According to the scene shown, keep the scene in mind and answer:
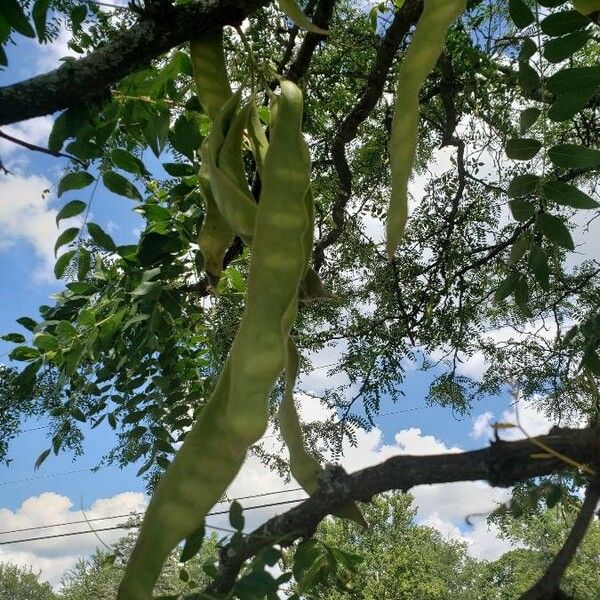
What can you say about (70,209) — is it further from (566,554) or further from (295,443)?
(566,554)

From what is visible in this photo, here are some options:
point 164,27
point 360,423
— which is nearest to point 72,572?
point 360,423

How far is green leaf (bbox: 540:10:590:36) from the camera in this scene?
1.46 meters

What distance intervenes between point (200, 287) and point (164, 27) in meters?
1.29

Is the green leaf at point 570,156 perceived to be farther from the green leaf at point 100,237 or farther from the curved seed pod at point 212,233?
the green leaf at point 100,237

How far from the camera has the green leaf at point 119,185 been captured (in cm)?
156

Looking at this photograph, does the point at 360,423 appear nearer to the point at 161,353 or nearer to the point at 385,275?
the point at 385,275

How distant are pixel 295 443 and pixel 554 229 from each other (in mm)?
1014

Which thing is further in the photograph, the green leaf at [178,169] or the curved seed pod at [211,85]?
the green leaf at [178,169]

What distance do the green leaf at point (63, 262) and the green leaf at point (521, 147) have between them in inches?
40.7

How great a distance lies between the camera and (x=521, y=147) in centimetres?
158

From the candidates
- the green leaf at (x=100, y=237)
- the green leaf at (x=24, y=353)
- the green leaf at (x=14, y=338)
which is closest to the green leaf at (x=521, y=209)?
the green leaf at (x=100, y=237)

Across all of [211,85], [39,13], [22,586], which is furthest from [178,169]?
[22,586]

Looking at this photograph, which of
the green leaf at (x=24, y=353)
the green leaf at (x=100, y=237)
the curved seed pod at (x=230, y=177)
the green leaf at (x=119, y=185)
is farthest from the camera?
the green leaf at (x=24, y=353)

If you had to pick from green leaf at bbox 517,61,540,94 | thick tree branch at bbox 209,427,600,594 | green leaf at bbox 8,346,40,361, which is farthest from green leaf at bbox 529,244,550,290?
green leaf at bbox 8,346,40,361
